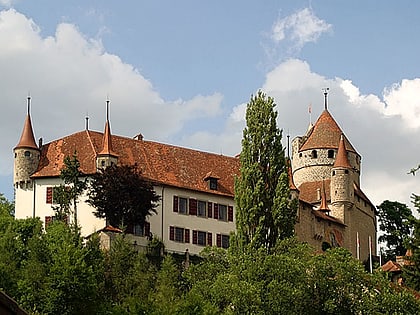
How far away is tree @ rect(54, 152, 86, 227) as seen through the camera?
60.7 m

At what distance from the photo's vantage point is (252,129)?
169 ft

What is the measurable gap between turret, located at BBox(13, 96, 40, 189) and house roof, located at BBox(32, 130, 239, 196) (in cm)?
54

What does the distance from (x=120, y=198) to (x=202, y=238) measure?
8.36 metres

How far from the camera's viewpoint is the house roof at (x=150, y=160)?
65062 millimetres

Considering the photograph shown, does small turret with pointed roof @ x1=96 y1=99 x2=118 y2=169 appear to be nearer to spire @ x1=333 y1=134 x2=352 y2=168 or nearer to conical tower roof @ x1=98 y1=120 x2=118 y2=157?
conical tower roof @ x1=98 y1=120 x2=118 y2=157

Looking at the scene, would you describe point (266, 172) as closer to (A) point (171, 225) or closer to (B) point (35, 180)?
(A) point (171, 225)

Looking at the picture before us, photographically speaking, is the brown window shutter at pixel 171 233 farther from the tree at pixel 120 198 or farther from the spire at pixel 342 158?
the spire at pixel 342 158

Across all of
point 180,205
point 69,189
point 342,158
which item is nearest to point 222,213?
point 180,205

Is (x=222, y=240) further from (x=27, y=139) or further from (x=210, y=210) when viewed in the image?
(x=27, y=139)

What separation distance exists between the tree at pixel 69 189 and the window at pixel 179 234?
6.60 m

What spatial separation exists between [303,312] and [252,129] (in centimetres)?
1222

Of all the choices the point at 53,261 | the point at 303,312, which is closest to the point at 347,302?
the point at 303,312

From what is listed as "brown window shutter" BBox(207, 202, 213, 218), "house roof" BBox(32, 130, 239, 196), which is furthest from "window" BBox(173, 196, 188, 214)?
"brown window shutter" BBox(207, 202, 213, 218)

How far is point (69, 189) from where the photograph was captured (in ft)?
202
